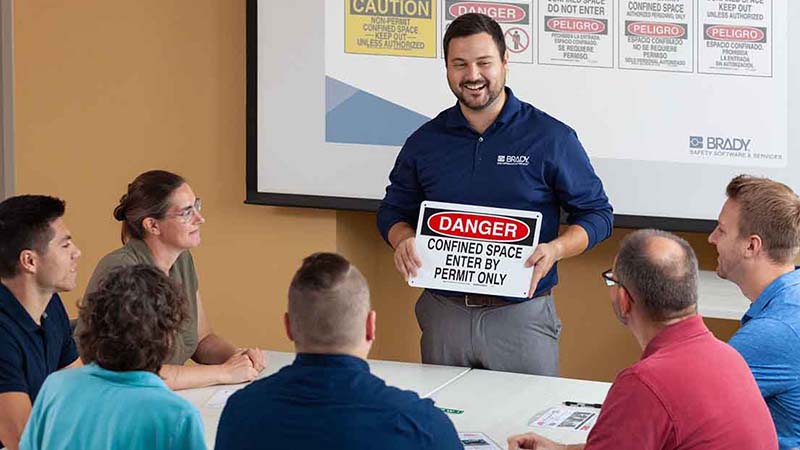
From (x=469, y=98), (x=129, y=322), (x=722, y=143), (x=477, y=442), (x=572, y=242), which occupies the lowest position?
(x=477, y=442)

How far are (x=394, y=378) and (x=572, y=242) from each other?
0.69 meters

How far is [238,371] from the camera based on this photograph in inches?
146

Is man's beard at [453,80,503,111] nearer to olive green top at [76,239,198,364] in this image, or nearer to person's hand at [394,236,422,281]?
person's hand at [394,236,422,281]

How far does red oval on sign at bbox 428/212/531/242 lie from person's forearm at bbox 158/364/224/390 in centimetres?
79

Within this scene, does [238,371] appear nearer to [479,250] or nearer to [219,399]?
[219,399]

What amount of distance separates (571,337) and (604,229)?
4.38 ft

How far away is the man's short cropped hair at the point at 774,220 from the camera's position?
3.19 metres

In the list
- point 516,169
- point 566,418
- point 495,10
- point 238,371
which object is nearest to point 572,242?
point 516,169

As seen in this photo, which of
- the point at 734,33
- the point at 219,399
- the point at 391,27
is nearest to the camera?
the point at 219,399

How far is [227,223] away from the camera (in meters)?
5.57

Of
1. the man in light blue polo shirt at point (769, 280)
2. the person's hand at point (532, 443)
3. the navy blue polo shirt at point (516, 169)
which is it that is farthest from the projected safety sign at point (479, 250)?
the person's hand at point (532, 443)

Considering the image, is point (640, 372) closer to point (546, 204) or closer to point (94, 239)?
point (546, 204)

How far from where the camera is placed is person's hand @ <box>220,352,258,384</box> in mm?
3701

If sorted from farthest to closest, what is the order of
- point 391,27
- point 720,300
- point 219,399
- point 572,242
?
point 391,27 < point 720,300 < point 572,242 < point 219,399
